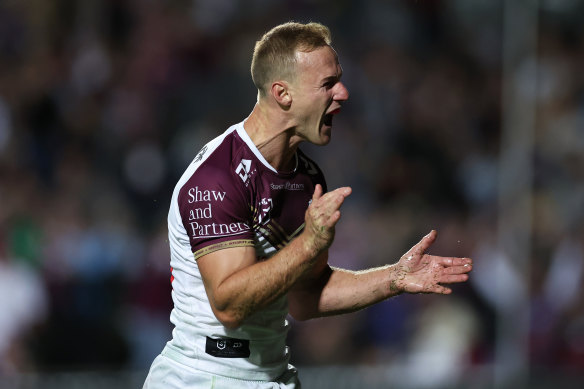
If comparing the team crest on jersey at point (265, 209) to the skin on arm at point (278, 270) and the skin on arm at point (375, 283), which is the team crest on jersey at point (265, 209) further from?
the skin on arm at point (375, 283)

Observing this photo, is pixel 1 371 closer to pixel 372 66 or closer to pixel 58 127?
pixel 58 127

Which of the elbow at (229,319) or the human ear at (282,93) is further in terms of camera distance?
the human ear at (282,93)

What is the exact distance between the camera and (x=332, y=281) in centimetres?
454

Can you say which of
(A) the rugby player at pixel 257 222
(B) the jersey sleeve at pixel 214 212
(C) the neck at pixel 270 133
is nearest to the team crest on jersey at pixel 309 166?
(A) the rugby player at pixel 257 222

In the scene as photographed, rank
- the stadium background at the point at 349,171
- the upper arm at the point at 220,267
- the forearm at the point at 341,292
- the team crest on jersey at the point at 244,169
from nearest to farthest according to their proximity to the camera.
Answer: the upper arm at the point at 220,267, the team crest on jersey at the point at 244,169, the forearm at the point at 341,292, the stadium background at the point at 349,171

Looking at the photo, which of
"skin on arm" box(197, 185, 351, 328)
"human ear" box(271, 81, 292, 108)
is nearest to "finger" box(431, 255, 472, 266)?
"skin on arm" box(197, 185, 351, 328)

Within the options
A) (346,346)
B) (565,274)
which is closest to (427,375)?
(346,346)

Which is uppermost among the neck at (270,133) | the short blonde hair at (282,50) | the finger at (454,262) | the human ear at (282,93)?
the short blonde hair at (282,50)

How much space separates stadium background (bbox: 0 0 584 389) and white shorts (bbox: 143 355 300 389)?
10.1 ft

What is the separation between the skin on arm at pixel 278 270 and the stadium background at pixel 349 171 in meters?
3.73

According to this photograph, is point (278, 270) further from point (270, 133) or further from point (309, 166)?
point (309, 166)

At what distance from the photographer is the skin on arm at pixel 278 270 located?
11.8 feet

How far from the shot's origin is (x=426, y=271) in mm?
4234

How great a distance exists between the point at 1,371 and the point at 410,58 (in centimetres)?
A: 456
